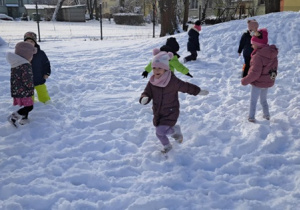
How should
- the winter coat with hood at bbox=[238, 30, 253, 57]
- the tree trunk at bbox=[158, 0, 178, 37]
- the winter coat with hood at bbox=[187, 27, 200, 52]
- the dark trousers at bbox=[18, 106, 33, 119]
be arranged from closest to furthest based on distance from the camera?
1. the dark trousers at bbox=[18, 106, 33, 119]
2. the winter coat with hood at bbox=[238, 30, 253, 57]
3. the winter coat with hood at bbox=[187, 27, 200, 52]
4. the tree trunk at bbox=[158, 0, 178, 37]

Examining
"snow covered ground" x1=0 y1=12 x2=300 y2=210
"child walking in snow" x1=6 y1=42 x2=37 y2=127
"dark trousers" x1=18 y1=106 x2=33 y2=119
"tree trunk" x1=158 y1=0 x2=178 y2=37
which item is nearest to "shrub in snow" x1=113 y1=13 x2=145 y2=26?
"tree trunk" x1=158 y1=0 x2=178 y2=37

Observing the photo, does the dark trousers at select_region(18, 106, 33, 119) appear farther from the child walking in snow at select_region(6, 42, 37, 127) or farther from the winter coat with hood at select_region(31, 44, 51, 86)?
the winter coat with hood at select_region(31, 44, 51, 86)

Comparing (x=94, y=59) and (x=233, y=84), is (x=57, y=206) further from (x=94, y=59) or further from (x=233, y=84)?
(x=94, y=59)

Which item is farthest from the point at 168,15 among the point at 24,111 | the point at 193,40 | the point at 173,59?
the point at 24,111

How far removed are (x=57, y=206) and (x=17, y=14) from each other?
67348mm

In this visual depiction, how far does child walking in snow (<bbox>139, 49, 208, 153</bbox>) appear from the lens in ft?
12.6

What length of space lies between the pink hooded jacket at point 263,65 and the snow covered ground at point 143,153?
0.73m

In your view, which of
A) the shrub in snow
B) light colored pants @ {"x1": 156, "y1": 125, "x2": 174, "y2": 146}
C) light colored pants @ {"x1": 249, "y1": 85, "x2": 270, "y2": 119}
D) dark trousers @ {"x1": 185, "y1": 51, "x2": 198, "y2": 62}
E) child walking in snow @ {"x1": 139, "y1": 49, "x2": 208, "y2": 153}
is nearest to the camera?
child walking in snow @ {"x1": 139, "y1": 49, "x2": 208, "y2": 153}

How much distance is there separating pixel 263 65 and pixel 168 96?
182 centimetres

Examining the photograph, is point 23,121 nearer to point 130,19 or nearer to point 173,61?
point 173,61

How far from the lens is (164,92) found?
3.93 m

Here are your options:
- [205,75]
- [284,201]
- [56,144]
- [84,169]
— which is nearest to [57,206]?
[84,169]

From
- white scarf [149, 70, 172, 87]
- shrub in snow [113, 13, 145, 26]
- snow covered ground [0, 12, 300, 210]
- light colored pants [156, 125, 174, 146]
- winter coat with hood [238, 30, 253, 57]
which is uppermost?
shrub in snow [113, 13, 145, 26]

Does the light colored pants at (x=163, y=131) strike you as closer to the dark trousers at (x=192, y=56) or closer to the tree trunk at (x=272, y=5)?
the dark trousers at (x=192, y=56)
